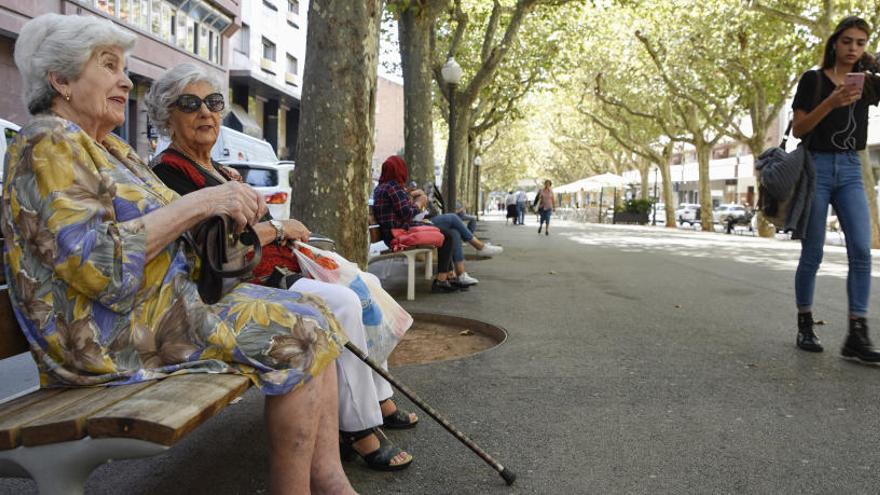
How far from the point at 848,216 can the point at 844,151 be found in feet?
1.41

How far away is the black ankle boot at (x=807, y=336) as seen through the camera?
17.7ft

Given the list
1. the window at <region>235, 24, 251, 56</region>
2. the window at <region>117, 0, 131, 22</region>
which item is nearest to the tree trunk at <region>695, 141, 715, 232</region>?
the window at <region>235, 24, 251, 56</region>

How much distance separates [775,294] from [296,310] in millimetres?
7641

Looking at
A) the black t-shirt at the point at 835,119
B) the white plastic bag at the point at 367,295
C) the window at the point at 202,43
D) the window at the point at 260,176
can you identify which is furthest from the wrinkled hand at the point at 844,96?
the window at the point at 202,43

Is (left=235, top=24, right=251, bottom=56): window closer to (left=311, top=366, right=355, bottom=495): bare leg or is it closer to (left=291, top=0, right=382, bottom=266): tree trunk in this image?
(left=291, top=0, right=382, bottom=266): tree trunk

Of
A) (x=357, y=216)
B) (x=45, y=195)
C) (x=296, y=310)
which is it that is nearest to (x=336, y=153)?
(x=357, y=216)

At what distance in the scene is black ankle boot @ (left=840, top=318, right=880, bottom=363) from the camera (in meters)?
4.88

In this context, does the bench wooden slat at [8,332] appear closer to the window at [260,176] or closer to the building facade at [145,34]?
the window at [260,176]

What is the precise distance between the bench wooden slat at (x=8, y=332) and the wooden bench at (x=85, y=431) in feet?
0.82

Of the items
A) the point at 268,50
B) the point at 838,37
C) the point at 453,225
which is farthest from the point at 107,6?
the point at 838,37

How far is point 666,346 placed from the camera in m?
5.62

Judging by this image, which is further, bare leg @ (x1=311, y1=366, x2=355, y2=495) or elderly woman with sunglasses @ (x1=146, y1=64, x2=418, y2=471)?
elderly woman with sunglasses @ (x1=146, y1=64, x2=418, y2=471)

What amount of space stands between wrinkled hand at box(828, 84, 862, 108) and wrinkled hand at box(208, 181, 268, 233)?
3877mm

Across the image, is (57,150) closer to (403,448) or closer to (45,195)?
(45,195)
